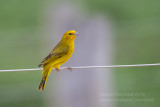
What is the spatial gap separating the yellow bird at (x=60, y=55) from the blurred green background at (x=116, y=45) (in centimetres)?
152

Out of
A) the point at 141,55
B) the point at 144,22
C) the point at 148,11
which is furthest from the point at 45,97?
the point at 148,11

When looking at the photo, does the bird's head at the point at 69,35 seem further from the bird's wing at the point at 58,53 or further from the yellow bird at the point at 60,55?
the bird's wing at the point at 58,53

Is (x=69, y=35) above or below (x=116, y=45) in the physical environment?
above

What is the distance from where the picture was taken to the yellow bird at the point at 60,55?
21.4ft

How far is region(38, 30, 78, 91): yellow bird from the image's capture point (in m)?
6.51

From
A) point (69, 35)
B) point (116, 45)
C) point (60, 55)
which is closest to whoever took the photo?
point (60, 55)

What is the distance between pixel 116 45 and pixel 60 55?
139 inches

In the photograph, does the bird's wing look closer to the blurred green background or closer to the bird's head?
the bird's head

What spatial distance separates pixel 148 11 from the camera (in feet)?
36.1

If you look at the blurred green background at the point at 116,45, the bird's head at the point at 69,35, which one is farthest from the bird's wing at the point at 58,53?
the blurred green background at the point at 116,45

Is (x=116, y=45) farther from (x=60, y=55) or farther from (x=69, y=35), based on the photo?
(x=60, y=55)

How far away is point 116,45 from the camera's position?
33.2ft

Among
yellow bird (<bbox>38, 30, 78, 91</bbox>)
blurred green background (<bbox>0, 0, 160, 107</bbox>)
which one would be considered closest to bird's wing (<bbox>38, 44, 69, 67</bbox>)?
yellow bird (<bbox>38, 30, 78, 91</bbox>)

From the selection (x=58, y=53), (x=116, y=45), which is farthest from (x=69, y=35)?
(x=116, y=45)
